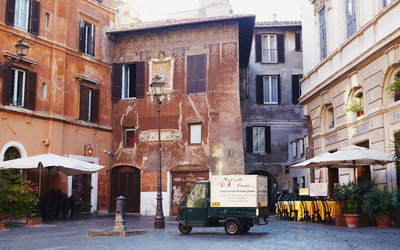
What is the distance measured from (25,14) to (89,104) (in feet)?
17.4

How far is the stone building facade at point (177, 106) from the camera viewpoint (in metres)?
23.9

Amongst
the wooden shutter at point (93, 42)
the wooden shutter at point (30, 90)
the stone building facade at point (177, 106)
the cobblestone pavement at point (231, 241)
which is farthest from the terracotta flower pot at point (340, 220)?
the wooden shutter at point (93, 42)

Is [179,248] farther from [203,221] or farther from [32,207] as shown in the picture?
[32,207]

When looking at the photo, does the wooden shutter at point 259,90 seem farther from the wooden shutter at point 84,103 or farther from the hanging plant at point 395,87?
the hanging plant at point 395,87

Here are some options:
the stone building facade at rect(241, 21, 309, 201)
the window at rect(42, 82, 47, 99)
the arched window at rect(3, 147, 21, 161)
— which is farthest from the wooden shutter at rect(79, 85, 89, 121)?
the stone building facade at rect(241, 21, 309, 201)

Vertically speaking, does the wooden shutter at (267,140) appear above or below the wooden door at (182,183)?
above

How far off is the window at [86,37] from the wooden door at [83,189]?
600cm

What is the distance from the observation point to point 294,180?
29344 mm

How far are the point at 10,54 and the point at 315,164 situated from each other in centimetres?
1244

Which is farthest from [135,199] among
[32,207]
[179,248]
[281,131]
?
[179,248]

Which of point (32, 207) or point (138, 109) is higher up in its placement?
point (138, 109)

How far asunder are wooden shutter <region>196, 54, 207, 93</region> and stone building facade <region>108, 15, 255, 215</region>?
0.05 m

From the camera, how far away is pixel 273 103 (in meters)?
31.2

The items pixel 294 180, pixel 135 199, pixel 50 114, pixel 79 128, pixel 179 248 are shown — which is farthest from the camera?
pixel 294 180
